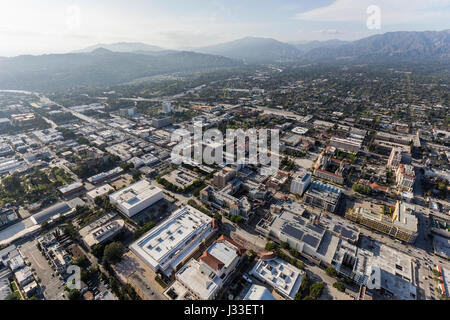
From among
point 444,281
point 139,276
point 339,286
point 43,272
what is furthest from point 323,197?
point 43,272

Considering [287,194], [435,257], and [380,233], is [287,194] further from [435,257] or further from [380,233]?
[435,257]

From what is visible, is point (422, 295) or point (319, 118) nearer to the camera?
point (422, 295)

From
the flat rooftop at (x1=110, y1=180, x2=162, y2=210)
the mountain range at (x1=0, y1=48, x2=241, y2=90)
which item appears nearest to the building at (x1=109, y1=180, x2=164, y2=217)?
the flat rooftop at (x1=110, y1=180, x2=162, y2=210)

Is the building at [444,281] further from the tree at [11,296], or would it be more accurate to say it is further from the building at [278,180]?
the tree at [11,296]

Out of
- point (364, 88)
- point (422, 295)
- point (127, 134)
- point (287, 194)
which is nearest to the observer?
point (422, 295)

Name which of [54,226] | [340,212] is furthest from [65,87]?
[340,212]

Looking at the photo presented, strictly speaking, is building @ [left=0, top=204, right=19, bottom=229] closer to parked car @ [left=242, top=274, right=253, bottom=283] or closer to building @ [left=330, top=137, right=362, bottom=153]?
parked car @ [left=242, top=274, right=253, bottom=283]

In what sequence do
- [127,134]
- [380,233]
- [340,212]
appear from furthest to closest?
[127,134], [340,212], [380,233]
